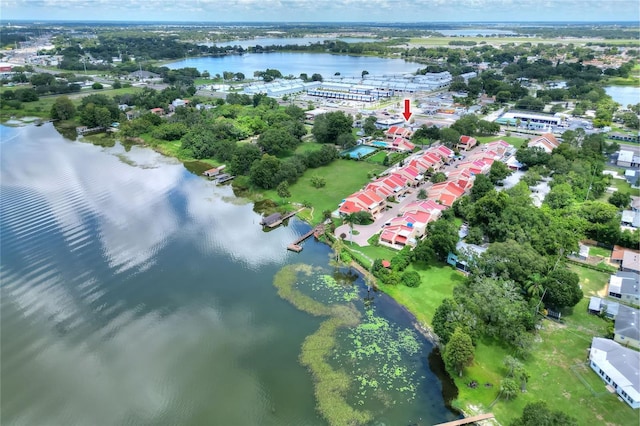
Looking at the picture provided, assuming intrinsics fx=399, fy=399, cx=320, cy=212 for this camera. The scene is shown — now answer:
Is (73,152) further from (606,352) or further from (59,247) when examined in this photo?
(606,352)

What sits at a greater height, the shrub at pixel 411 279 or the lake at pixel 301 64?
the lake at pixel 301 64

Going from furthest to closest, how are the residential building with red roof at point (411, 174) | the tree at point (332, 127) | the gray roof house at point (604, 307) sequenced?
the tree at point (332, 127) → the residential building with red roof at point (411, 174) → the gray roof house at point (604, 307)

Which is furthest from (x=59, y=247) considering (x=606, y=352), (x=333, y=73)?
(x=333, y=73)

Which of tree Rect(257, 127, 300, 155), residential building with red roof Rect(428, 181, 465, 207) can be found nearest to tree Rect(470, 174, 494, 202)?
residential building with red roof Rect(428, 181, 465, 207)

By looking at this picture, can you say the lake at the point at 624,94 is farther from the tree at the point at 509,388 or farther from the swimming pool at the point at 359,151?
the tree at the point at 509,388

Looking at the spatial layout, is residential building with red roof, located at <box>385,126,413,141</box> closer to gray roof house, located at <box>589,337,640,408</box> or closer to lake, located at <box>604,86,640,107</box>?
gray roof house, located at <box>589,337,640,408</box>

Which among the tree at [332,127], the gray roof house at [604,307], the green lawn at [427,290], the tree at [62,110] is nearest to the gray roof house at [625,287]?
the gray roof house at [604,307]
